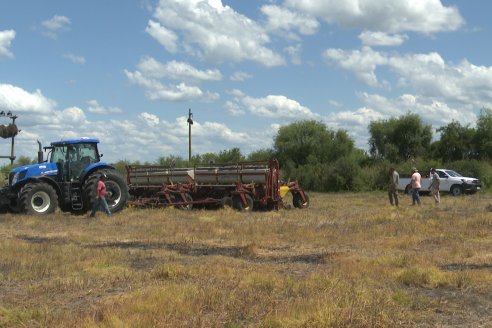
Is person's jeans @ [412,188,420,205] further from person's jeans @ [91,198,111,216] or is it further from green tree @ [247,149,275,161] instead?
green tree @ [247,149,275,161]

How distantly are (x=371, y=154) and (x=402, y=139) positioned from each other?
2.91m

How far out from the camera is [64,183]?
797 inches

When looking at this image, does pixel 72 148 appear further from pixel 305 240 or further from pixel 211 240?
pixel 305 240

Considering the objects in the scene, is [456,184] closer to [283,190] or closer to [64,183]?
[283,190]

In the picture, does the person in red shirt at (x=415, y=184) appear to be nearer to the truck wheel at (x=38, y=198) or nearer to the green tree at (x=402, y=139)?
the truck wheel at (x=38, y=198)

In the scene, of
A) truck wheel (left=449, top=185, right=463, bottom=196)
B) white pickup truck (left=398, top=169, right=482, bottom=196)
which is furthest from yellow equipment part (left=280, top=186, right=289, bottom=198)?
truck wheel (left=449, top=185, right=463, bottom=196)

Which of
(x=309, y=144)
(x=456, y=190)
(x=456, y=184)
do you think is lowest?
(x=456, y=190)

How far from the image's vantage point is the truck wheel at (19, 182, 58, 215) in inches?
757

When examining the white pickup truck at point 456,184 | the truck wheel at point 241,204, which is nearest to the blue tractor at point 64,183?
the truck wheel at point 241,204

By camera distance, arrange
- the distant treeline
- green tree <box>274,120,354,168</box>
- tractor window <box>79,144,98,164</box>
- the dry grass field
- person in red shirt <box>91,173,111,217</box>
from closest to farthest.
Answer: the dry grass field, person in red shirt <box>91,173,111,217</box>, tractor window <box>79,144,98,164</box>, the distant treeline, green tree <box>274,120,354,168</box>

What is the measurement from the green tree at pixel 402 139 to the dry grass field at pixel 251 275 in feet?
115

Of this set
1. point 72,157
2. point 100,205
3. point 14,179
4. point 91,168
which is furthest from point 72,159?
point 100,205

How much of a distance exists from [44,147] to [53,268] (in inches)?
494

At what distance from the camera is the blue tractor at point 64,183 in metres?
19.5
